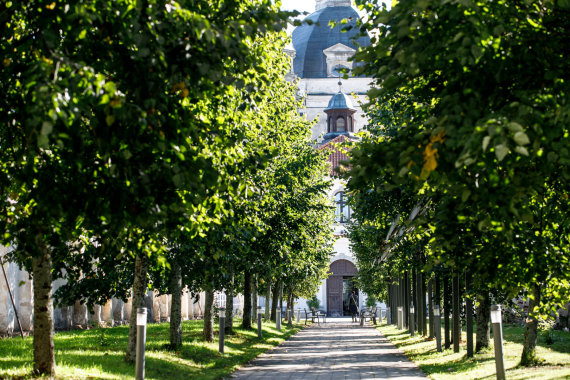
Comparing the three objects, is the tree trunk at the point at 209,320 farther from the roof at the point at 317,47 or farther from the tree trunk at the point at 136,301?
the roof at the point at 317,47

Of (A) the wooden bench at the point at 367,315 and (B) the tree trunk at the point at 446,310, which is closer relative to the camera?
(B) the tree trunk at the point at 446,310

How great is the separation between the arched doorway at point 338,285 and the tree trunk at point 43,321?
70.4 meters

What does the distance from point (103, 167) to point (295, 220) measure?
1754cm

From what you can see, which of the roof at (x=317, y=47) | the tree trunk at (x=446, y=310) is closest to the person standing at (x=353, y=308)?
the roof at (x=317, y=47)

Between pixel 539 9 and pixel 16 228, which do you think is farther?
pixel 16 228

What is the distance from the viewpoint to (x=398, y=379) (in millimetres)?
13758

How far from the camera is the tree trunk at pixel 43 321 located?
406 inches

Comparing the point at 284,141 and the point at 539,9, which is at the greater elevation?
the point at 284,141

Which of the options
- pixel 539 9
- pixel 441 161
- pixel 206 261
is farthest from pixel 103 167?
pixel 206 261

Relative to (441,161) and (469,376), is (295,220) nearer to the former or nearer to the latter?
(469,376)

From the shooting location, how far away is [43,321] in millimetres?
10453

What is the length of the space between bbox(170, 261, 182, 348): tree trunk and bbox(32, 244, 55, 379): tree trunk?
7.20 m

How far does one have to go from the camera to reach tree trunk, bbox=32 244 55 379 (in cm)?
1032

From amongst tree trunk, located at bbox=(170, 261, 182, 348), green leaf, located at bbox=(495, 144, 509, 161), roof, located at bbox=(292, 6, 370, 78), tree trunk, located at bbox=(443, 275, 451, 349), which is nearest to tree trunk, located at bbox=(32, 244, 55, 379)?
green leaf, located at bbox=(495, 144, 509, 161)
